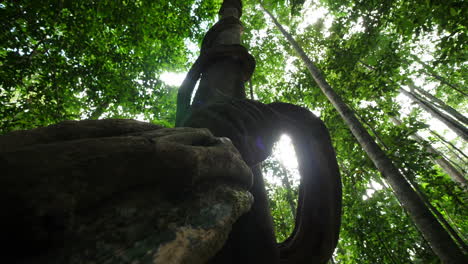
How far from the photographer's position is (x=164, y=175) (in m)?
0.64

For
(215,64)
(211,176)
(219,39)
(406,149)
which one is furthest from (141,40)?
(406,149)

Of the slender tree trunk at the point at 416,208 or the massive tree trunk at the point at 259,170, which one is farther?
the slender tree trunk at the point at 416,208

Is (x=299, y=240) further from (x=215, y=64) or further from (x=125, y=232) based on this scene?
(x=215, y=64)

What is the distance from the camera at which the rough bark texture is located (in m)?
0.41

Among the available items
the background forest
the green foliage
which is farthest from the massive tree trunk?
the green foliage

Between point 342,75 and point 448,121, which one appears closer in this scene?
point 342,75

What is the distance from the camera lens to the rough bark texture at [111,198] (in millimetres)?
410

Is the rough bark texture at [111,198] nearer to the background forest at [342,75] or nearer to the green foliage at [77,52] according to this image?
the background forest at [342,75]

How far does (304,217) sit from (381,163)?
216cm

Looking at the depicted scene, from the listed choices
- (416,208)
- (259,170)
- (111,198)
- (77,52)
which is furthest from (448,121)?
(77,52)

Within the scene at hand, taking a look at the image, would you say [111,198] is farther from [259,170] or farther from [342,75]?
[342,75]

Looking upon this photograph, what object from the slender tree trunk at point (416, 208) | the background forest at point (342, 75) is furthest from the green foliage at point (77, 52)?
the slender tree trunk at point (416, 208)

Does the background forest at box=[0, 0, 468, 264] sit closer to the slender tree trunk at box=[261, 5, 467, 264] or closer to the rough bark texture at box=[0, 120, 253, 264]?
the slender tree trunk at box=[261, 5, 467, 264]

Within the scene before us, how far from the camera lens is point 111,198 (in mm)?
566
